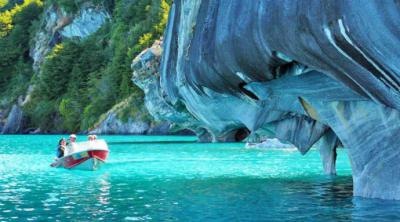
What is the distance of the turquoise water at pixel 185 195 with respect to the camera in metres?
15.0

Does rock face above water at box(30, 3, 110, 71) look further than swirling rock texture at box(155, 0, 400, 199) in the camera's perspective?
Yes

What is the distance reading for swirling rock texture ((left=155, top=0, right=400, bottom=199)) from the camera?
1151 cm

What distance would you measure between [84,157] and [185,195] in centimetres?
1259

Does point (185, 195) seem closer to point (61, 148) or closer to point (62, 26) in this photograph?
point (61, 148)

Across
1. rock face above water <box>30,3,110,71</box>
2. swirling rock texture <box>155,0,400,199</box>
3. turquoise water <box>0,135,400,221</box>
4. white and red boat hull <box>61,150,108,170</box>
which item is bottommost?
turquoise water <box>0,135,400,221</box>

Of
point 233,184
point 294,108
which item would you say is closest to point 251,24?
point 294,108

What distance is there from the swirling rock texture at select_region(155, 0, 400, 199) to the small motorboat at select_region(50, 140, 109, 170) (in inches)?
325

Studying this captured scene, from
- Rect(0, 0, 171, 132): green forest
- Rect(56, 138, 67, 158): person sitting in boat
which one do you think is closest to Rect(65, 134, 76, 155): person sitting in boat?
Rect(56, 138, 67, 158): person sitting in boat

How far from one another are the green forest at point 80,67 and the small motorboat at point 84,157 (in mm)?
51016

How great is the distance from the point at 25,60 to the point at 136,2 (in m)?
39.3

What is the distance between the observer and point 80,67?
11300 cm

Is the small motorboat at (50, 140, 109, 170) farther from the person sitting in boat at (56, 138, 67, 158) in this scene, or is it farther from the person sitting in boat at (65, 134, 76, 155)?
the person sitting in boat at (56, 138, 67, 158)

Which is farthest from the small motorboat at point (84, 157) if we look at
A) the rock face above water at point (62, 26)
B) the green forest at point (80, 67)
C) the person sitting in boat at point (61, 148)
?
the rock face above water at point (62, 26)

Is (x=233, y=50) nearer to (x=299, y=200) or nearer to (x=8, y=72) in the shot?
(x=299, y=200)
